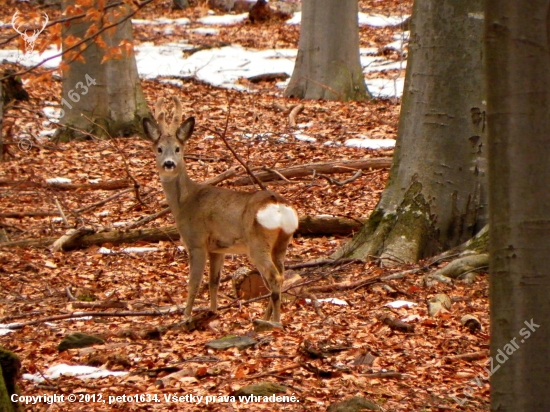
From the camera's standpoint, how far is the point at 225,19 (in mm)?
28859

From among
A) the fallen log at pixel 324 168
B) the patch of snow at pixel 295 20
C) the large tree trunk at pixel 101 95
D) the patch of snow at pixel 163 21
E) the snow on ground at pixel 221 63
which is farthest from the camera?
the patch of snow at pixel 163 21

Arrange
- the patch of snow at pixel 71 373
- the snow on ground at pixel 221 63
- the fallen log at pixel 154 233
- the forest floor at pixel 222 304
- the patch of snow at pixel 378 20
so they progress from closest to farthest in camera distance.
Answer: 1. the forest floor at pixel 222 304
2. the patch of snow at pixel 71 373
3. the fallen log at pixel 154 233
4. the snow on ground at pixel 221 63
5. the patch of snow at pixel 378 20

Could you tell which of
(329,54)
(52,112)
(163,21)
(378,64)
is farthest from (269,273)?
(163,21)

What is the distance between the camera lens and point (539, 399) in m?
3.75

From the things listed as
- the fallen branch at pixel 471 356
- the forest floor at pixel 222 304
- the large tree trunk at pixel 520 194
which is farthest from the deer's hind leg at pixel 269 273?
the large tree trunk at pixel 520 194

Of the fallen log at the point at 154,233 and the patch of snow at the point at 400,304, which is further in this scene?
the fallen log at the point at 154,233

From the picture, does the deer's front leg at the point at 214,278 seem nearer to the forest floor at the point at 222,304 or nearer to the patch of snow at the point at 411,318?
the forest floor at the point at 222,304

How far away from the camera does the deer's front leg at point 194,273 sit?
7105 millimetres

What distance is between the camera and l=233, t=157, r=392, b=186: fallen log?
420 inches

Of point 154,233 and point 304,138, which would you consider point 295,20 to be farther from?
point 154,233

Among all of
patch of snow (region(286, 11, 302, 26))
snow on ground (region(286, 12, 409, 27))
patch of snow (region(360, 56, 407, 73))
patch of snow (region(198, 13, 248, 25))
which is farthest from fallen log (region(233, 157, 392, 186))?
patch of snow (region(198, 13, 248, 25))

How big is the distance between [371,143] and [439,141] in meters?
5.59

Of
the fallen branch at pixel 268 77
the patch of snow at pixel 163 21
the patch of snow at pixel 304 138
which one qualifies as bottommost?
the patch of snow at pixel 304 138

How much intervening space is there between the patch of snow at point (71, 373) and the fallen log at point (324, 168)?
16.9 feet
